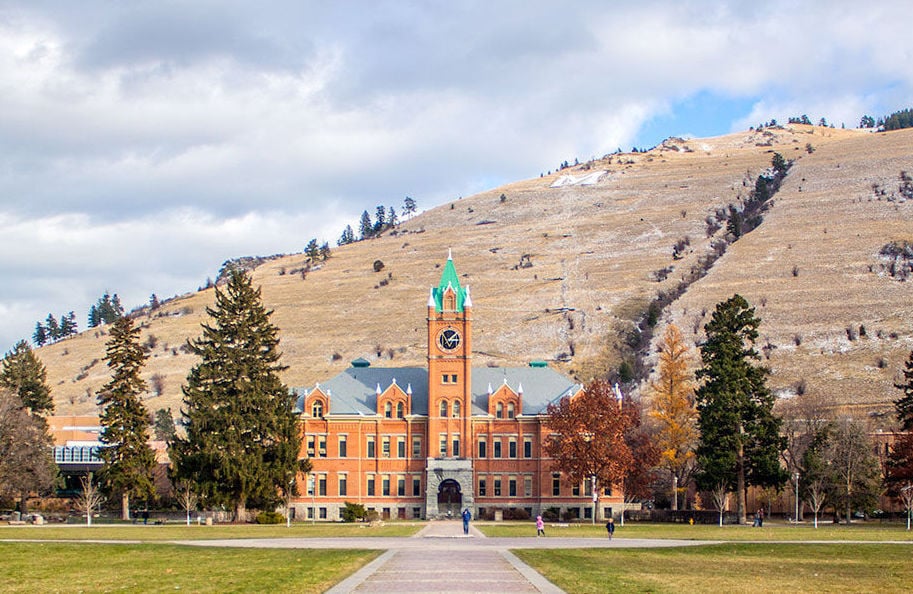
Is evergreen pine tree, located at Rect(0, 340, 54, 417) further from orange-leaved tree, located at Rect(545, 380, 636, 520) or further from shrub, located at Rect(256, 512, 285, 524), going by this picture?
orange-leaved tree, located at Rect(545, 380, 636, 520)

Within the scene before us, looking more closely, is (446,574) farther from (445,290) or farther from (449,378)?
(445,290)

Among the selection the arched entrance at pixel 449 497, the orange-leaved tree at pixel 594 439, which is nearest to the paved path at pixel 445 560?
the orange-leaved tree at pixel 594 439

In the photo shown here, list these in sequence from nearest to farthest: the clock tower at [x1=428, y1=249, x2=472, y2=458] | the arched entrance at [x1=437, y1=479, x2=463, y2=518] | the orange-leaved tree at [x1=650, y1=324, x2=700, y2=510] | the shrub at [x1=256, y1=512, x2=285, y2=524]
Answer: the shrub at [x1=256, y1=512, x2=285, y2=524], the orange-leaved tree at [x1=650, y1=324, x2=700, y2=510], the arched entrance at [x1=437, y1=479, x2=463, y2=518], the clock tower at [x1=428, y1=249, x2=472, y2=458]

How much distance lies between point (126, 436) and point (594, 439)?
37215 mm

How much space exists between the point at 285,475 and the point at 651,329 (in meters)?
86.4

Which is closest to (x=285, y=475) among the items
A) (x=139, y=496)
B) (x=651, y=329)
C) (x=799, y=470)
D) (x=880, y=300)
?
(x=139, y=496)

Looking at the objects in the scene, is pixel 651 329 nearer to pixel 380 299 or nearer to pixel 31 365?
pixel 380 299

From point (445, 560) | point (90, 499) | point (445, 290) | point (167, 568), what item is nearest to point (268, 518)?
point (90, 499)

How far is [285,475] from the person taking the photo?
87750mm

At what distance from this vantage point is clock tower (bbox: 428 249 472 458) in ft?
333

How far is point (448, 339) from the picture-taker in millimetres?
102750

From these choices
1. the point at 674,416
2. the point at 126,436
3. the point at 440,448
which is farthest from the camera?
the point at 440,448

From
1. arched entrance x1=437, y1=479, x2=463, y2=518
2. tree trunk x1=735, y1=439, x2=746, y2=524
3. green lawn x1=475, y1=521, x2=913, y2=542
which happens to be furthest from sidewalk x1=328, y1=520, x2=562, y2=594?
arched entrance x1=437, y1=479, x2=463, y2=518

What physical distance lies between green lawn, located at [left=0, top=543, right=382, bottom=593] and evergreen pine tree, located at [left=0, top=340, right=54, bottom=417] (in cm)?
5828
